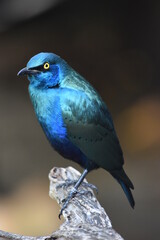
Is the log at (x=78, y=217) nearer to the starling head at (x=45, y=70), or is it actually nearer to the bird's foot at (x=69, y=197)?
the bird's foot at (x=69, y=197)

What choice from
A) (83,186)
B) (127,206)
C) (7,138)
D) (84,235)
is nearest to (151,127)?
(127,206)

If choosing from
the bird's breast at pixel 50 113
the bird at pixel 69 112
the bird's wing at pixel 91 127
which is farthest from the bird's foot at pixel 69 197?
the bird's breast at pixel 50 113

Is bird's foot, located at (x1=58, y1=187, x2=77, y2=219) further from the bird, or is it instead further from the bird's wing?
the bird's wing

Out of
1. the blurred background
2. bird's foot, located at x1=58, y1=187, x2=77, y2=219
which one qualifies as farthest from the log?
the blurred background

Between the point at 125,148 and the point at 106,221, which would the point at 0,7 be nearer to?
the point at 125,148

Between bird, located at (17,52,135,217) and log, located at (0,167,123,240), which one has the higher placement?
bird, located at (17,52,135,217)

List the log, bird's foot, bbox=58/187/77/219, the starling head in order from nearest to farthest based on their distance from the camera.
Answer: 1. the log
2. the starling head
3. bird's foot, bbox=58/187/77/219
